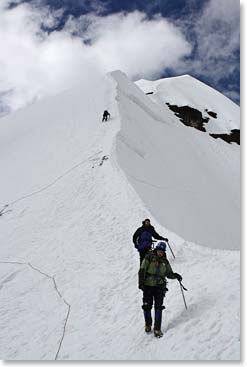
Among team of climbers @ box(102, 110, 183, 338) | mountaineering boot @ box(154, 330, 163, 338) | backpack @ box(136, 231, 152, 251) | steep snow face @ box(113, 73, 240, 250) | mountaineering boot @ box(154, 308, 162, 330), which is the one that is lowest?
mountaineering boot @ box(154, 330, 163, 338)

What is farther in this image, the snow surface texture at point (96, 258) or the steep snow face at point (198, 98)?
the steep snow face at point (198, 98)

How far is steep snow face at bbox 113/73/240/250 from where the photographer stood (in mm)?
19203

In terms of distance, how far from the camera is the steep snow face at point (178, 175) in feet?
63.0

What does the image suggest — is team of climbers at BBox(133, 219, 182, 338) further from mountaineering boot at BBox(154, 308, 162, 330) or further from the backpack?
the backpack

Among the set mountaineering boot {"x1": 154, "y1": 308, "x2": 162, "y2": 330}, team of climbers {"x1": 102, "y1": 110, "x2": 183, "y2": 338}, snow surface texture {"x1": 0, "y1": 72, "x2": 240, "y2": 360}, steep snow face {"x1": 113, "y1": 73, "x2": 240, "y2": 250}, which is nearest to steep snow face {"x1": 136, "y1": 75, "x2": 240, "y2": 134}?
steep snow face {"x1": 113, "y1": 73, "x2": 240, "y2": 250}

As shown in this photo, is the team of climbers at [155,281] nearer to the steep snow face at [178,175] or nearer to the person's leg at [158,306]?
the person's leg at [158,306]

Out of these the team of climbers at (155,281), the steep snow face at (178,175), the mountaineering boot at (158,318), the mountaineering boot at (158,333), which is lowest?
the mountaineering boot at (158,333)

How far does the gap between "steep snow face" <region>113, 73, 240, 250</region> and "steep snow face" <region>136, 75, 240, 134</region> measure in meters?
18.4

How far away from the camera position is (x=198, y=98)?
77.6 m

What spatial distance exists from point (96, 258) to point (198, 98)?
68.7 metres

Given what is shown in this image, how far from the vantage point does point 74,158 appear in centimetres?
2608

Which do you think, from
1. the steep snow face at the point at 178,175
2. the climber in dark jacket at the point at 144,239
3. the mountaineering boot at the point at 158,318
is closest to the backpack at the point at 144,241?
the climber in dark jacket at the point at 144,239

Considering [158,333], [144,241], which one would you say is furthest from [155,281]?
[144,241]

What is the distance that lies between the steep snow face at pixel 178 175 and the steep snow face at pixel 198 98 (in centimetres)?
1842
